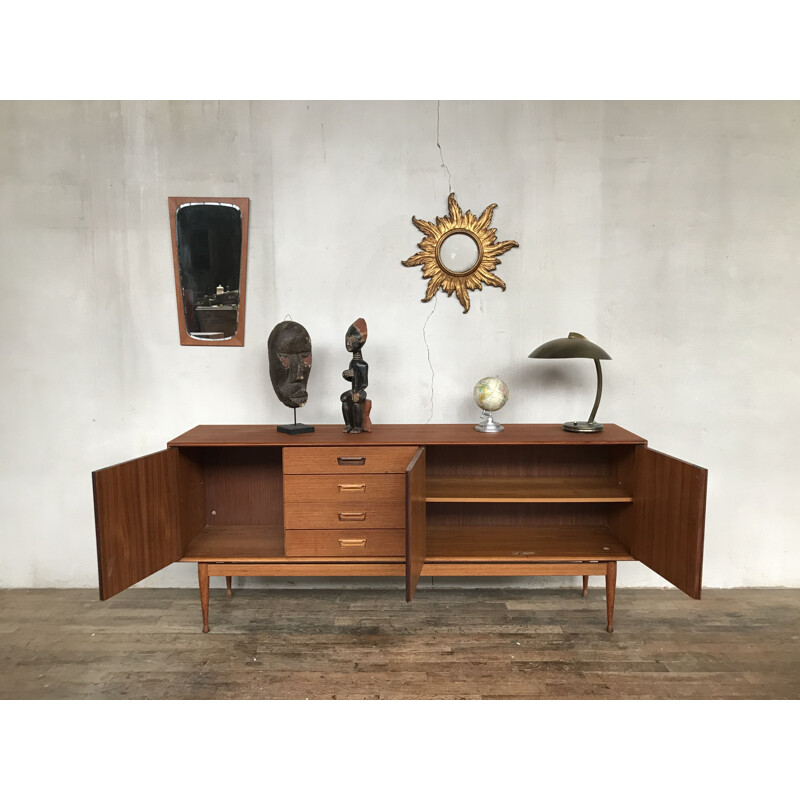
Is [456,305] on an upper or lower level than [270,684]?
upper

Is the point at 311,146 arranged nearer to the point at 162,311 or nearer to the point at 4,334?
the point at 162,311

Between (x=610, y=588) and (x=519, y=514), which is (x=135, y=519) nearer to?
(x=519, y=514)

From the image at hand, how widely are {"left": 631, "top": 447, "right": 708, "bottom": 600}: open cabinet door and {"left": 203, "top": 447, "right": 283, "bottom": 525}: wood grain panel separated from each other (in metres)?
1.94

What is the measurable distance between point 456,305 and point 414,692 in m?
2.02

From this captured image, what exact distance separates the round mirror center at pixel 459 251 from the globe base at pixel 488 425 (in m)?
0.85

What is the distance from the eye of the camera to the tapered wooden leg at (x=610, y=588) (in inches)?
114

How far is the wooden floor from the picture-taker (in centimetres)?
251

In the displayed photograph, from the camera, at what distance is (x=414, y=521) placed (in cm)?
251

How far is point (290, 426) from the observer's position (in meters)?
3.03

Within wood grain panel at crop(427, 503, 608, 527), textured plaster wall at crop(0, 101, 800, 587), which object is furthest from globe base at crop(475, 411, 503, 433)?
wood grain panel at crop(427, 503, 608, 527)

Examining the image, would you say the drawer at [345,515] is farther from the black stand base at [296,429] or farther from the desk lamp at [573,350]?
the desk lamp at [573,350]

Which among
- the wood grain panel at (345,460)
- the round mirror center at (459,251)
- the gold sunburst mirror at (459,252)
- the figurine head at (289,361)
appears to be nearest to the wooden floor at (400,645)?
the wood grain panel at (345,460)
